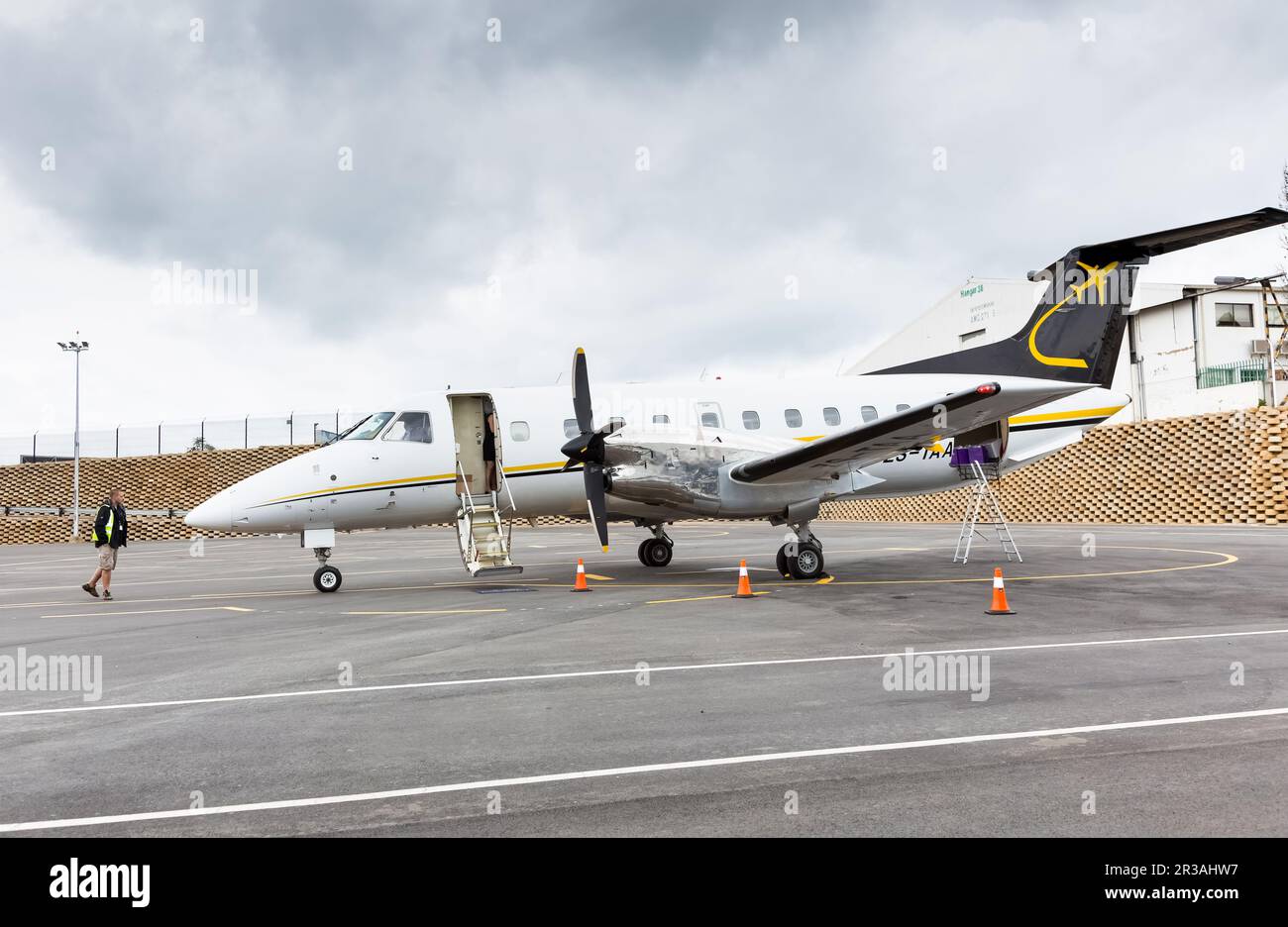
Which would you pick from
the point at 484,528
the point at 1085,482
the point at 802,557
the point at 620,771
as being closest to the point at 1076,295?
the point at 802,557

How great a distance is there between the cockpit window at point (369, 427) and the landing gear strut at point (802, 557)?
308 inches

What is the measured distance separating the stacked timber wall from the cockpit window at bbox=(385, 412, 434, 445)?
2677cm

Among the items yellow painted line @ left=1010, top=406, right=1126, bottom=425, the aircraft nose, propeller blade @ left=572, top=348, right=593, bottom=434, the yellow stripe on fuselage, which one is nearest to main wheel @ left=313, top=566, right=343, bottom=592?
the yellow stripe on fuselage

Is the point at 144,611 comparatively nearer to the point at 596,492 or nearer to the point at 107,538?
the point at 107,538

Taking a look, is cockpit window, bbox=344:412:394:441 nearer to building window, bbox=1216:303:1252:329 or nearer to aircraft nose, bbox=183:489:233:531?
aircraft nose, bbox=183:489:233:531

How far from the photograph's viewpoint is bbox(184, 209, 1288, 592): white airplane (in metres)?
14.6

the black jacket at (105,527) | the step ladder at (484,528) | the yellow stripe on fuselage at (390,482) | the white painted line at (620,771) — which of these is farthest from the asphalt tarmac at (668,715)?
the black jacket at (105,527)

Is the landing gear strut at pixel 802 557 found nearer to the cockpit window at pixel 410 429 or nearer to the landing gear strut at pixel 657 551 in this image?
the landing gear strut at pixel 657 551

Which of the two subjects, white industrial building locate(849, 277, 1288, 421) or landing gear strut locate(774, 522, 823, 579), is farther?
white industrial building locate(849, 277, 1288, 421)

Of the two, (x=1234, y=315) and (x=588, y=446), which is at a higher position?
(x=1234, y=315)

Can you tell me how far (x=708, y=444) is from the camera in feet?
49.4

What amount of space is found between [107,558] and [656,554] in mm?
10854
